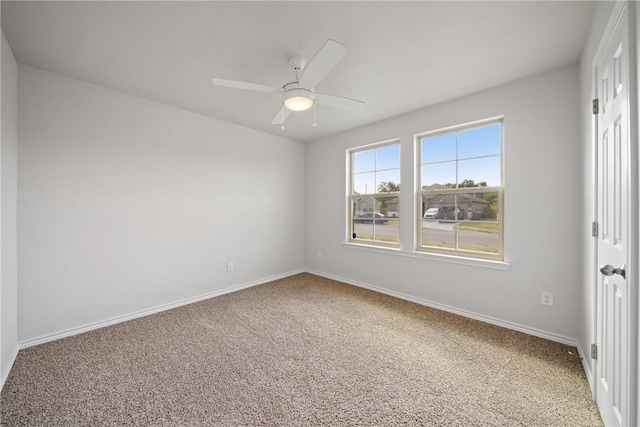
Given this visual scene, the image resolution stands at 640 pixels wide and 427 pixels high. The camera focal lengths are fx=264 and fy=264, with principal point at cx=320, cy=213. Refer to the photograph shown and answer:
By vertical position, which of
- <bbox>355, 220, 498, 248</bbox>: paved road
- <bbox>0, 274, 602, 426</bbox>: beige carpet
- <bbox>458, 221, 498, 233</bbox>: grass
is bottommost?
<bbox>0, 274, 602, 426</bbox>: beige carpet

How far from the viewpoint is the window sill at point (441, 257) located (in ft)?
8.85

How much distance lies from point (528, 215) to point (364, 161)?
2222mm

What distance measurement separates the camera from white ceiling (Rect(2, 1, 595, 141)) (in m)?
1.67

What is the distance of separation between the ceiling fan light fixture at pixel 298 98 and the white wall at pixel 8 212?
6.54ft

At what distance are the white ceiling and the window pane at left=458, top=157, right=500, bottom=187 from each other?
77cm

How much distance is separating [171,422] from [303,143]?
4159mm

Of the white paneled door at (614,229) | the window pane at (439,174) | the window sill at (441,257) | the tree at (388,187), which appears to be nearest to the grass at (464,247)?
the window sill at (441,257)

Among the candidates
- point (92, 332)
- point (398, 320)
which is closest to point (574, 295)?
point (398, 320)

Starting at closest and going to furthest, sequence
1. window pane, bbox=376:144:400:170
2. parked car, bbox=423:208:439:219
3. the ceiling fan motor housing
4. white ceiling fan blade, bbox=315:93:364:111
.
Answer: the ceiling fan motor housing
white ceiling fan blade, bbox=315:93:364:111
parked car, bbox=423:208:439:219
window pane, bbox=376:144:400:170

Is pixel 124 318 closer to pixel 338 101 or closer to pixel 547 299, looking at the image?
pixel 338 101

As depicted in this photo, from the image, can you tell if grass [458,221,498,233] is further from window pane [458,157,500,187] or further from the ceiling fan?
the ceiling fan

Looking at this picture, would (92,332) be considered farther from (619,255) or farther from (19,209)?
(619,255)

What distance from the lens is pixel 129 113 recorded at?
2852 mm

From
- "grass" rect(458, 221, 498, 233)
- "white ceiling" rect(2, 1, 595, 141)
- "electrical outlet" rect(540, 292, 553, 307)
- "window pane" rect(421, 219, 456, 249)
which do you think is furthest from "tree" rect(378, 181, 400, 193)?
"electrical outlet" rect(540, 292, 553, 307)
